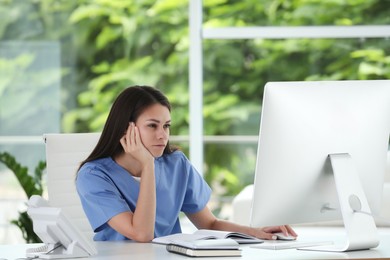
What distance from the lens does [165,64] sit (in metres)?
6.16

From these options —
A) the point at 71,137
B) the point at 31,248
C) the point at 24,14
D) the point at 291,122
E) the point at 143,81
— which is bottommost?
the point at 31,248

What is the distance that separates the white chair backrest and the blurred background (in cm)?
254

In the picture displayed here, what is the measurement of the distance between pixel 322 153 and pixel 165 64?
3.54m

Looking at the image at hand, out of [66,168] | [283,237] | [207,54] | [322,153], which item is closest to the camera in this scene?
[322,153]

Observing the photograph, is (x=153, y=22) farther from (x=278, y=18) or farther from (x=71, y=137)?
(x=71, y=137)

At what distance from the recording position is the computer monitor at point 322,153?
2.61 m

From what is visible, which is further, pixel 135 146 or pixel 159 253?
pixel 135 146

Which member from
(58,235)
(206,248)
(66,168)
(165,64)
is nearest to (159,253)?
(206,248)

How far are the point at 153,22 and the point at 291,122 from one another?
365 cm

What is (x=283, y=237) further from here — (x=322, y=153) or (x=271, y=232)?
(x=322, y=153)

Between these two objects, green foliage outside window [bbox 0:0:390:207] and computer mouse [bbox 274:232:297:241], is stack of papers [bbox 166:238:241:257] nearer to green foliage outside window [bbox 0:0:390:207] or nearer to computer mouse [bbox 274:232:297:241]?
computer mouse [bbox 274:232:297:241]

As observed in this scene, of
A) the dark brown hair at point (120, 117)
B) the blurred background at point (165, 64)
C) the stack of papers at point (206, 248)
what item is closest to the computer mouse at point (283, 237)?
the stack of papers at point (206, 248)

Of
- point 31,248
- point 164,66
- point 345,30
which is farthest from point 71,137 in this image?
point 345,30

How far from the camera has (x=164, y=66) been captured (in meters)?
6.16
